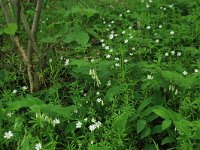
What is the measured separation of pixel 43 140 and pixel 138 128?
2.41ft

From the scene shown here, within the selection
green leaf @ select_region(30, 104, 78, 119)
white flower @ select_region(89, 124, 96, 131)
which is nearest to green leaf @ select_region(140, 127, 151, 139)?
white flower @ select_region(89, 124, 96, 131)

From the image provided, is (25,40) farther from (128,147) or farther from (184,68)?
(128,147)

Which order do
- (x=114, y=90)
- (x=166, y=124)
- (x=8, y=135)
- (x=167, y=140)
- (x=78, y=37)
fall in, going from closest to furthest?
(x=78, y=37) < (x=166, y=124) < (x=167, y=140) < (x=8, y=135) < (x=114, y=90)

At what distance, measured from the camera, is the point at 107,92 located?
10.2ft

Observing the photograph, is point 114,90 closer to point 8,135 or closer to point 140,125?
point 140,125

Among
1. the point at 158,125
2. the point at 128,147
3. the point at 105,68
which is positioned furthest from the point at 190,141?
the point at 105,68

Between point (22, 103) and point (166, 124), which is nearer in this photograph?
point (166, 124)

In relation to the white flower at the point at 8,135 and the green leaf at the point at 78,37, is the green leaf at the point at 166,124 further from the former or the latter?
the white flower at the point at 8,135

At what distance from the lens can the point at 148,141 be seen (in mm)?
2816

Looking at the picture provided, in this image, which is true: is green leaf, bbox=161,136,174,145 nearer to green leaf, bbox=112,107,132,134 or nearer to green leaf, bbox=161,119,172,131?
green leaf, bbox=161,119,172,131

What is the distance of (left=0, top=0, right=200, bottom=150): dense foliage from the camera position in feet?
8.89

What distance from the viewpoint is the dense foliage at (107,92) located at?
8.89ft

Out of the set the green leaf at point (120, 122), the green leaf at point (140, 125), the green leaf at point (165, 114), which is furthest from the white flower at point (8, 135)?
the green leaf at point (165, 114)

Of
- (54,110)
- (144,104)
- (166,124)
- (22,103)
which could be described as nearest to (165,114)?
(166,124)
